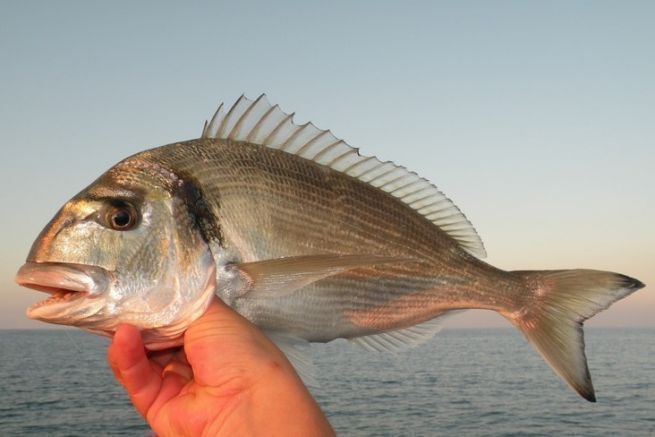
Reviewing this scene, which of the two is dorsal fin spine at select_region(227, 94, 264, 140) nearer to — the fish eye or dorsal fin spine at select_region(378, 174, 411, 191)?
the fish eye

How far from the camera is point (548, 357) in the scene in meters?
4.46

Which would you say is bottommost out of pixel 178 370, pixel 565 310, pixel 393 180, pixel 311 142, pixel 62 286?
pixel 178 370

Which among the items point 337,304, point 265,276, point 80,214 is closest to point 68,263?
point 80,214

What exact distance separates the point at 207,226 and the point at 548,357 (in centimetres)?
248

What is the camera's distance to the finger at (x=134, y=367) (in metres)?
3.15

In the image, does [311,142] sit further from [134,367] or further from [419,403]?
[419,403]

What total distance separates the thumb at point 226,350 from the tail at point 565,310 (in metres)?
2.22

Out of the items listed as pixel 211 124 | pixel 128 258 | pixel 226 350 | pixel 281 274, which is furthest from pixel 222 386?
pixel 211 124

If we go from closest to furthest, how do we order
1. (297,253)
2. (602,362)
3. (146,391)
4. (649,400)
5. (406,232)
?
(146,391)
(297,253)
(406,232)
(649,400)
(602,362)

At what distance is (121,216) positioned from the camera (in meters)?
3.55

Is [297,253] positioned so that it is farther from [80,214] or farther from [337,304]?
[80,214]

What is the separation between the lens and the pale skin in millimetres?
2814

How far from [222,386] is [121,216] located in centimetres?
116

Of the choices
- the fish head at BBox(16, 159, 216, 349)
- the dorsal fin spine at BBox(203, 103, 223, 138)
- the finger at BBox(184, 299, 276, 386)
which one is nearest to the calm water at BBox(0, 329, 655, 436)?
the dorsal fin spine at BBox(203, 103, 223, 138)
